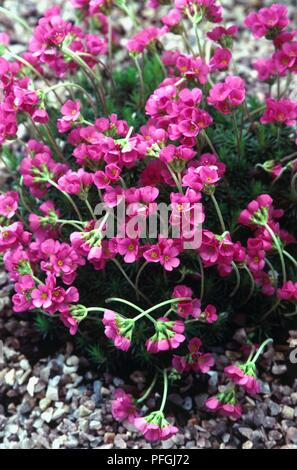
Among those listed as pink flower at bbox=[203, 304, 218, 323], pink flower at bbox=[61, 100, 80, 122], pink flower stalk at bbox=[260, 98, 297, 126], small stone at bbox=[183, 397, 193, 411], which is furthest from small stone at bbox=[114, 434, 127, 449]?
pink flower stalk at bbox=[260, 98, 297, 126]

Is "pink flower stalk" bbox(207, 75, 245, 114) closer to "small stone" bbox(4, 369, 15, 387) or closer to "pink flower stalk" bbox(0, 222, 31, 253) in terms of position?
"pink flower stalk" bbox(0, 222, 31, 253)

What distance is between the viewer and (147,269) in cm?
223

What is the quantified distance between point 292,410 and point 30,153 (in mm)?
1129

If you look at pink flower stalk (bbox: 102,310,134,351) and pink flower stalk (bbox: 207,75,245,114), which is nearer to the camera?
pink flower stalk (bbox: 102,310,134,351)

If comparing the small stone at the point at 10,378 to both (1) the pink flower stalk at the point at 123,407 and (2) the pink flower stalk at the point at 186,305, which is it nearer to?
(1) the pink flower stalk at the point at 123,407

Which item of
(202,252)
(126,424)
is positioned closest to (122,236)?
(202,252)

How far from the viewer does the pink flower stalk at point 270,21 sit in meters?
2.12

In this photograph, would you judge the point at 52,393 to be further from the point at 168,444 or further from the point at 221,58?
the point at 221,58

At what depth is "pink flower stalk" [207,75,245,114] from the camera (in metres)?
1.95

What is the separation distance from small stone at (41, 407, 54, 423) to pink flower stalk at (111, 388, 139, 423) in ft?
0.70

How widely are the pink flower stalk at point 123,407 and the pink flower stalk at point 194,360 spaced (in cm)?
17
